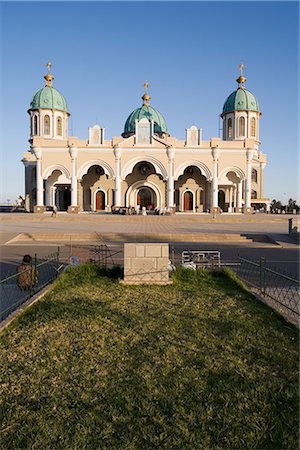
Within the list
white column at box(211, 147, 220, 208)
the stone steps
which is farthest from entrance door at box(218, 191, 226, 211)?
the stone steps

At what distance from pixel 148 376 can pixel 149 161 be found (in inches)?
1349

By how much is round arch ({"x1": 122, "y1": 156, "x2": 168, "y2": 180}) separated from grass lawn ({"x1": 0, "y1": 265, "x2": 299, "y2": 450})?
31.1m

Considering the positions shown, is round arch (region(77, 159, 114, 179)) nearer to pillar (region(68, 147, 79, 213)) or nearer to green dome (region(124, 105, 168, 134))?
pillar (region(68, 147, 79, 213))

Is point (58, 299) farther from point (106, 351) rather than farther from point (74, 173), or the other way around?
point (74, 173)

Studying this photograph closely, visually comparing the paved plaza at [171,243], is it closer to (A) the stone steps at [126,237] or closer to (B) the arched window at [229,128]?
(A) the stone steps at [126,237]

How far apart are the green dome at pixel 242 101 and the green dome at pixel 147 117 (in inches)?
316

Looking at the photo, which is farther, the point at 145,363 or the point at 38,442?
the point at 145,363

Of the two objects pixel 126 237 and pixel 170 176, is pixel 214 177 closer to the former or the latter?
pixel 170 176

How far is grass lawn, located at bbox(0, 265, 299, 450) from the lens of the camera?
2943mm

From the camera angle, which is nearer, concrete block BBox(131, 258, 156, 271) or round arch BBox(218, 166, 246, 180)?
concrete block BBox(131, 258, 156, 271)

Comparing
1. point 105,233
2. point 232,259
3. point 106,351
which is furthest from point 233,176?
point 106,351

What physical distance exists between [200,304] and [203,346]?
6.42 ft

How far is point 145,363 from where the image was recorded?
13.7 feet

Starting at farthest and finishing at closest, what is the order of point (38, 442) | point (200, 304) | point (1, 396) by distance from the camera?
point (200, 304) < point (1, 396) < point (38, 442)
